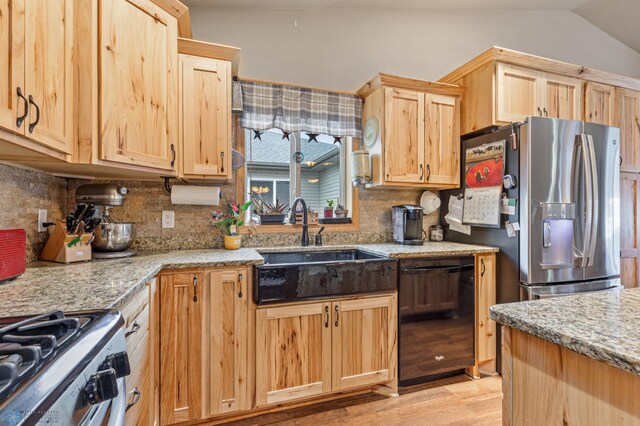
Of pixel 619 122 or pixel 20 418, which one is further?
pixel 619 122

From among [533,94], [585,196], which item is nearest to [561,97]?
[533,94]

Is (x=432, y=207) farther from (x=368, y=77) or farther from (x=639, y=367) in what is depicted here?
(x=639, y=367)

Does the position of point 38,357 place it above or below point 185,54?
below

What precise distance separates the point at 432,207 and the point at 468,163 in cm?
50

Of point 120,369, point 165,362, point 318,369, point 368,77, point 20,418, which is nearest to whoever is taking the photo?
point 20,418

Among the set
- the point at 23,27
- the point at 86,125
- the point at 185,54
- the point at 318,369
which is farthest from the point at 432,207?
the point at 23,27

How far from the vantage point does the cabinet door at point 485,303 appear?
2326 millimetres

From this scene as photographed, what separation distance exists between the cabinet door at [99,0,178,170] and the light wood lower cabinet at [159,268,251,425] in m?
0.71

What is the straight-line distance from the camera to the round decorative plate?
2584 millimetres

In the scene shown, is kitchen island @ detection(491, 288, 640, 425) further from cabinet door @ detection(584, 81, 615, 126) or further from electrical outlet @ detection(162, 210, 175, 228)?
cabinet door @ detection(584, 81, 615, 126)

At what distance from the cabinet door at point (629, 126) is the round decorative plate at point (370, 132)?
2.32 meters

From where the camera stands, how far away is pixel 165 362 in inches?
66.1

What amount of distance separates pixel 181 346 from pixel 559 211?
263cm

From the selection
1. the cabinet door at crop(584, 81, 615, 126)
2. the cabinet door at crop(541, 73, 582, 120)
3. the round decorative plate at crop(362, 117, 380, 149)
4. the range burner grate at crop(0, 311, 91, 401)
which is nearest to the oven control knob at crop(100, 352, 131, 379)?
the range burner grate at crop(0, 311, 91, 401)
